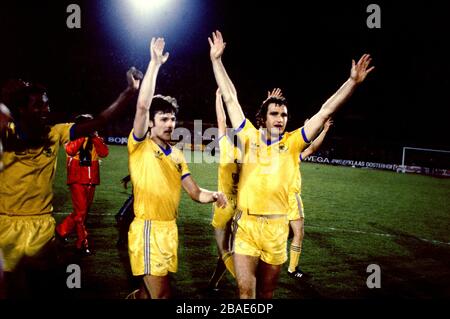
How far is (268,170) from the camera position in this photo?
452 cm

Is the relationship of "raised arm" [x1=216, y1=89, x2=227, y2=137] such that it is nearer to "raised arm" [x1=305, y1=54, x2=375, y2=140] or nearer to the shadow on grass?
"raised arm" [x1=305, y1=54, x2=375, y2=140]

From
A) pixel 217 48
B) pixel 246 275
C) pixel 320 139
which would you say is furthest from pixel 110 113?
pixel 320 139

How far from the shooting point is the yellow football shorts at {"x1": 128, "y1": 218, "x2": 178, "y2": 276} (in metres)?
4.01

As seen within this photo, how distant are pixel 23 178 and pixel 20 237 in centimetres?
52

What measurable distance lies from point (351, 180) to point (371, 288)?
45.0 ft

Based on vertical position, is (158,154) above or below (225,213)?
above

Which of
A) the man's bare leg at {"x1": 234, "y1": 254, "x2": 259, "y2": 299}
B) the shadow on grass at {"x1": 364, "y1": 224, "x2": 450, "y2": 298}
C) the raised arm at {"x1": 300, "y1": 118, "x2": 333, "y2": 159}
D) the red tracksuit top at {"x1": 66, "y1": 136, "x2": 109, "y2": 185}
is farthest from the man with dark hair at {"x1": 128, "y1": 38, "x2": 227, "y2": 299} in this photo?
the shadow on grass at {"x1": 364, "y1": 224, "x2": 450, "y2": 298}

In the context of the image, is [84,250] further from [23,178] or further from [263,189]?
[263,189]

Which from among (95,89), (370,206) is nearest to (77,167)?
(370,206)

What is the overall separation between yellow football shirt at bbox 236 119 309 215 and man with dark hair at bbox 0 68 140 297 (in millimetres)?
1384

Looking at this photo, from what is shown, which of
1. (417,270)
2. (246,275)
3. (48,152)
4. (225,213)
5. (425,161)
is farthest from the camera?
(425,161)

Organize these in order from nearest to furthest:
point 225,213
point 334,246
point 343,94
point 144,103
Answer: point 144,103, point 343,94, point 225,213, point 334,246

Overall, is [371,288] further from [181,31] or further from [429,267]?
[181,31]

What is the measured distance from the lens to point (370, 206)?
1359 centimetres
